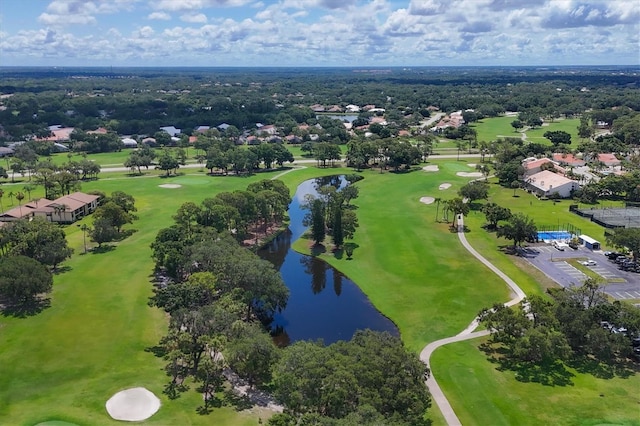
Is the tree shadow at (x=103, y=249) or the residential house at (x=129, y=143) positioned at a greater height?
the residential house at (x=129, y=143)

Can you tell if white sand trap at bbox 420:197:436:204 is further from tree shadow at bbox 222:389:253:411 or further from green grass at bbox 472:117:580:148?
green grass at bbox 472:117:580:148

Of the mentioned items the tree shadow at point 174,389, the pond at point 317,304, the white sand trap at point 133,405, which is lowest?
the pond at point 317,304

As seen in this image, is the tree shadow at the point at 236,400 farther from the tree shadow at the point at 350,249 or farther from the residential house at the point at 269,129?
the residential house at the point at 269,129

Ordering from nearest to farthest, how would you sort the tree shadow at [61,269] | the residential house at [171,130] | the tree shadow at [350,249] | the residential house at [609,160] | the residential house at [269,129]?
1. the tree shadow at [61,269]
2. the tree shadow at [350,249]
3. the residential house at [609,160]
4. the residential house at [269,129]
5. the residential house at [171,130]

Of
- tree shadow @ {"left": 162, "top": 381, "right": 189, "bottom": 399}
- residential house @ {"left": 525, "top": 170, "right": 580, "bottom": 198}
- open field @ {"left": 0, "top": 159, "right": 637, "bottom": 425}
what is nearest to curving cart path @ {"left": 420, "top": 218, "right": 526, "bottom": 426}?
open field @ {"left": 0, "top": 159, "right": 637, "bottom": 425}

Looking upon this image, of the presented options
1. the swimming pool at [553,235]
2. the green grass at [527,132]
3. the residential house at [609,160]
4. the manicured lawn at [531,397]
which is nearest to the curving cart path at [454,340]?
the manicured lawn at [531,397]

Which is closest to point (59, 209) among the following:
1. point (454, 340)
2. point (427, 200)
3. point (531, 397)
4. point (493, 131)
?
point (427, 200)
